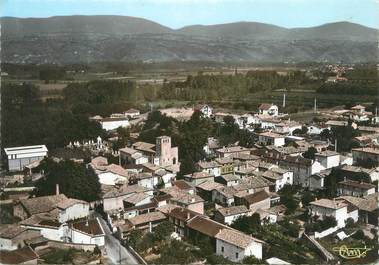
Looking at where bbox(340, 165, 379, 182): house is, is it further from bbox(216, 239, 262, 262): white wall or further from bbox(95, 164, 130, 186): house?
bbox(95, 164, 130, 186): house

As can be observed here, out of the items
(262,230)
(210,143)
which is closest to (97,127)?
(210,143)

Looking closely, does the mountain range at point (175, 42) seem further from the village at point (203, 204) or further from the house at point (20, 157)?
the village at point (203, 204)

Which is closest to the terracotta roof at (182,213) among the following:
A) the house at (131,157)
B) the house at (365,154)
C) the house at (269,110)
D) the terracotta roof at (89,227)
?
the terracotta roof at (89,227)

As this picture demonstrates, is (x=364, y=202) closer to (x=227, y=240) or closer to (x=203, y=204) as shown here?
(x=203, y=204)

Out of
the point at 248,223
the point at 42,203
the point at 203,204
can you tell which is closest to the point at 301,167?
the point at 203,204

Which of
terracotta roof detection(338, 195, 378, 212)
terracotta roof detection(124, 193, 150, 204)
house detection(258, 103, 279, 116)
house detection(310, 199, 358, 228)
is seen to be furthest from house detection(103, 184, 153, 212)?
house detection(258, 103, 279, 116)

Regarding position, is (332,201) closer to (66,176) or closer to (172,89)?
(66,176)

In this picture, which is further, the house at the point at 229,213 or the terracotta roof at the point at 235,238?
the house at the point at 229,213
